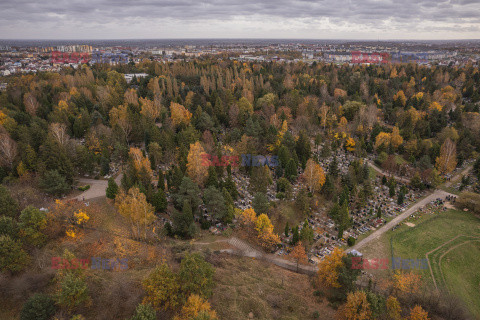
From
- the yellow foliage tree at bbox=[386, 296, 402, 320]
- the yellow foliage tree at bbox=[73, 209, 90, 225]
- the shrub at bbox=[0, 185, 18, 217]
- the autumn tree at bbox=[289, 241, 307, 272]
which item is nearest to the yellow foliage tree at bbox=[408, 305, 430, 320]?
the yellow foliage tree at bbox=[386, 296, 402, 320]

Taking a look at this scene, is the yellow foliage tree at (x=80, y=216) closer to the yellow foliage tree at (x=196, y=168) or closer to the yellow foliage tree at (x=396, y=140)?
the yellow foliage tree at (x=196, y=168)

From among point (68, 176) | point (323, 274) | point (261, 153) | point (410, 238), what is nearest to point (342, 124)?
point (261, 153)

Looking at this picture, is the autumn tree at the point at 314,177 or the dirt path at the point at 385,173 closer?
the autumn tree at the point at 314,177

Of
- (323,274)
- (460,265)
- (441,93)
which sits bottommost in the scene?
(460,265)

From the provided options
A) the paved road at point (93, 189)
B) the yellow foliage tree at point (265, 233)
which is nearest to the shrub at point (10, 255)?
the paved road at point (93, 189)

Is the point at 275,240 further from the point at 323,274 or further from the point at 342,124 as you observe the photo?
the point at 342,124

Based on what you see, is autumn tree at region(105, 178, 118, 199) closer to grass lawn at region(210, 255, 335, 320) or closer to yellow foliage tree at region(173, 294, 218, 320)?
grass lawn at region(210, 255, 335, 320)
